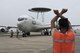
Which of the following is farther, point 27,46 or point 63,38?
point 27,46

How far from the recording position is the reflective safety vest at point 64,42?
17.2 feet

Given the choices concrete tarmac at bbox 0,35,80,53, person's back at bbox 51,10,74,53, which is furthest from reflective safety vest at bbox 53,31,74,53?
concrete tarmac at bbox 0,35,80,53

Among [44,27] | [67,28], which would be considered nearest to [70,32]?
[67,28]

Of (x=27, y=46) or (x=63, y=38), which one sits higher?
(x=63, y=38)

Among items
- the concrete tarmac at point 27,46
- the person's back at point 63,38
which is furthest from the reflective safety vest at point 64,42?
the concrete tarmac at point 27,46

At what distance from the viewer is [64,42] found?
5281 millimetres

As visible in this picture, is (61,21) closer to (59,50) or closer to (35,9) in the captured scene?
(59,50)

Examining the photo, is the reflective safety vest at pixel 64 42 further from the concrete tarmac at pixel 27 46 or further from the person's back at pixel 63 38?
the concrete tarmac at pixel 27 46

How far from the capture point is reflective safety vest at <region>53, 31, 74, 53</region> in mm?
5250

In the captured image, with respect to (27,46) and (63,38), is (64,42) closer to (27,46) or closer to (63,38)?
(63,38)

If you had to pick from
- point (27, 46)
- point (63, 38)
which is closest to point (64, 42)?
point (63, 38)

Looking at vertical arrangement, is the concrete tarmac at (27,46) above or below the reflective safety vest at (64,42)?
below

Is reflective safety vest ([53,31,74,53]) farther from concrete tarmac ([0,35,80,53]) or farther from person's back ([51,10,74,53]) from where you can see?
concrete tarmac ([0,35,80,53])

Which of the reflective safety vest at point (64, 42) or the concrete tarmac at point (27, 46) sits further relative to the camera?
the concrete tarmac at point (27, 46)
